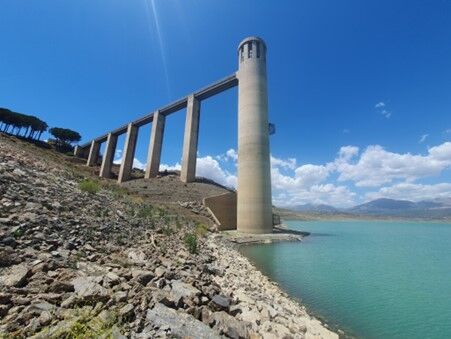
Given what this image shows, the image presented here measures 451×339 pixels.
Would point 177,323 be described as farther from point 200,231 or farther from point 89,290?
point 200,231

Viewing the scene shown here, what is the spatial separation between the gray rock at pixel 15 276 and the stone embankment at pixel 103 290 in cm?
2

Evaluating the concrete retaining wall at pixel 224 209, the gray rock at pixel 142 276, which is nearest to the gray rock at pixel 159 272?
the gray rock at pixel 142 276

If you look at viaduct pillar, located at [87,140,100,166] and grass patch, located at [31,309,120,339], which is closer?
grass patch, located at [31,309,120,339]

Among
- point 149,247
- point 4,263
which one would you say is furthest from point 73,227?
point 4,263

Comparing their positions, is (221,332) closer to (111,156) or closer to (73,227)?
(73,227)

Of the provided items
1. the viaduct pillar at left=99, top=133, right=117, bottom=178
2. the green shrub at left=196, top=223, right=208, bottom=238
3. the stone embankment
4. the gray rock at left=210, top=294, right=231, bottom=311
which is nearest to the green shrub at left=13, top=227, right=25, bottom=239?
the stone embankment

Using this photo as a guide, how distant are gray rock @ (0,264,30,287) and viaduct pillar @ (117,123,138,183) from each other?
43891 millimetres

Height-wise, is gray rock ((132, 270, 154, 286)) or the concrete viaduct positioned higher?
the concrete viaduct

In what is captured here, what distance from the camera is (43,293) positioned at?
399 cm

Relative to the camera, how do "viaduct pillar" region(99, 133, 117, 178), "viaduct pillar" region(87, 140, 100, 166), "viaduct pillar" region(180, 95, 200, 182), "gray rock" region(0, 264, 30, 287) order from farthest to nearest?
"viaduct pillar" region(87, 140, 100, 166), "viaduct pillar" region(99, 133, 117, 178), "viaduct pillar" region(180, 95, 200, 182), "gray rock" region(0, 264, 30, 287)

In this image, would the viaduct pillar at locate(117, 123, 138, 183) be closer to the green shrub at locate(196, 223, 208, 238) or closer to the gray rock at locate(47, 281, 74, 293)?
the green shrub at locate(196, 223, 208, 238)

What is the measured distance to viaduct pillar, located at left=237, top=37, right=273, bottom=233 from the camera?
27.7 metres

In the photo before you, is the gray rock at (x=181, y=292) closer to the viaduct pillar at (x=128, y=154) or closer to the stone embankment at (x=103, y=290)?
the stone embankment at (x=103, y=290)

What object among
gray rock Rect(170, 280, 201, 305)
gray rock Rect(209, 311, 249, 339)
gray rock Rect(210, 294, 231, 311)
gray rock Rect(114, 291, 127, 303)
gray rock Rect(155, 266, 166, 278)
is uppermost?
gray rock Rect(155, 266, 166, 278)
